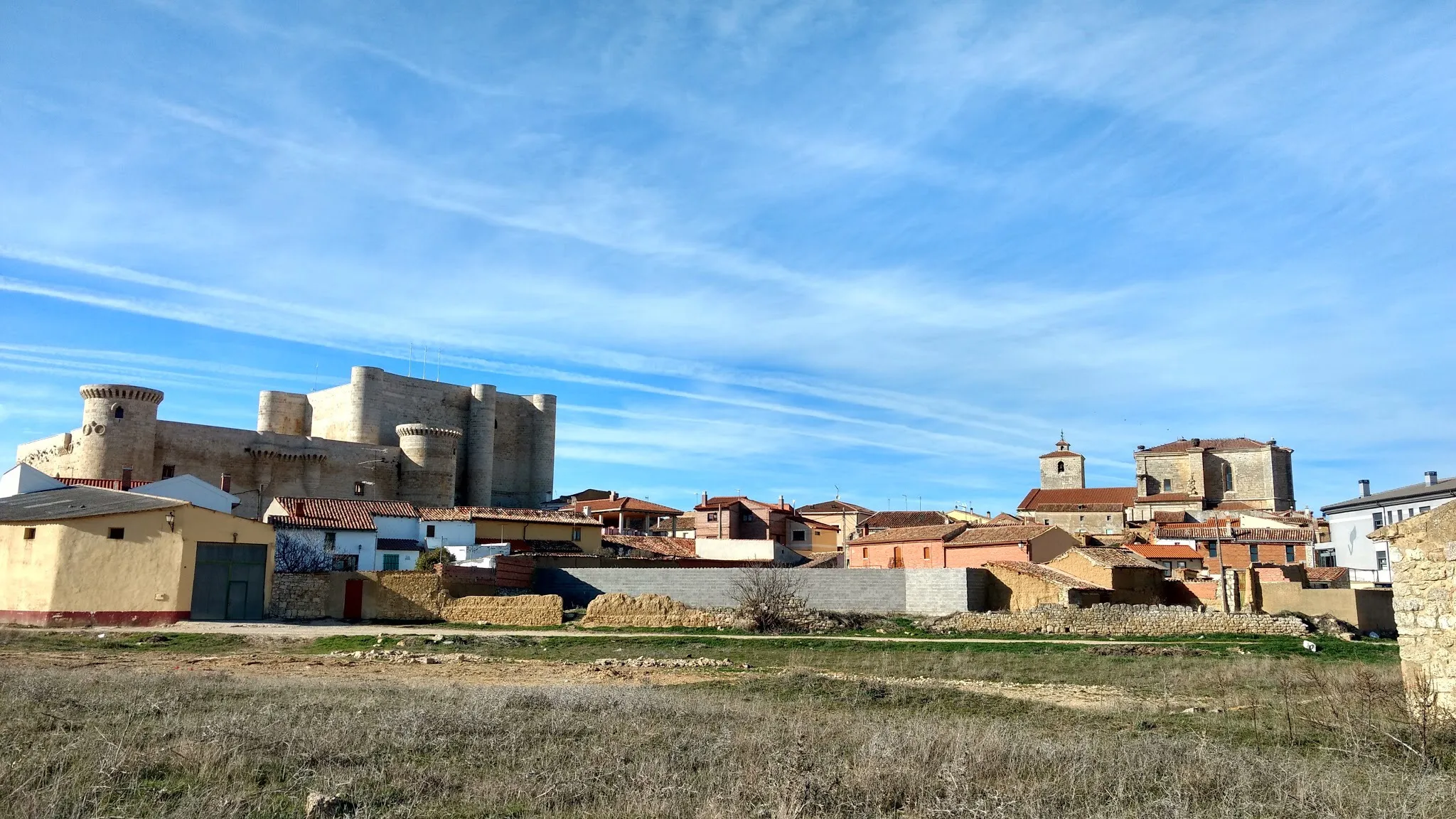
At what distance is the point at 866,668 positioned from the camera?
711 inches

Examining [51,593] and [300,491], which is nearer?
[51,593]

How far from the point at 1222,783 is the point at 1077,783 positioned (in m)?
1.03

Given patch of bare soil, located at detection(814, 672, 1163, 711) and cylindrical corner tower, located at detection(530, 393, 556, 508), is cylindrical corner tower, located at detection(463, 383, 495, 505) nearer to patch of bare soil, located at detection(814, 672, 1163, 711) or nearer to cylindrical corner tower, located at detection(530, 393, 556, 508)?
cylindrical corner tower, located at detection(530, 393, 556, 508)

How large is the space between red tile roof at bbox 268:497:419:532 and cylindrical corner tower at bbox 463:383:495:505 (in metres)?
24.8

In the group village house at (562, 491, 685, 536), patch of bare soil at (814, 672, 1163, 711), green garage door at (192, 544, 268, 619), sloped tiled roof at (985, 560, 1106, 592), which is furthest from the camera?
village house at (562, 491, 685, 536)

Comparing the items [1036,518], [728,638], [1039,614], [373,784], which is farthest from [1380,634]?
[1036,518]

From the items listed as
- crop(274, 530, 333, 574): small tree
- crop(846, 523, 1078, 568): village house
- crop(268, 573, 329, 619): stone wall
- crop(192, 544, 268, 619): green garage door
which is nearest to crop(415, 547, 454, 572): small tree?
crop(274, 530, 333, 574): small tree

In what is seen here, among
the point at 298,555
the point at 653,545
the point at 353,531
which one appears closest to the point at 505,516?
the point at 353,531

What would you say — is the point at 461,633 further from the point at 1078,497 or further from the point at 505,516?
the point at 1078,497

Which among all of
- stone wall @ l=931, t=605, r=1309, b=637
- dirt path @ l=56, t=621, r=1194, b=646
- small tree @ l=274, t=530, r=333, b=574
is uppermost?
small tree @ l=274, t=530, r=333, b=574

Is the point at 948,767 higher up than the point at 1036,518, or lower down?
lower down

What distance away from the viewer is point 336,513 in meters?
35.9

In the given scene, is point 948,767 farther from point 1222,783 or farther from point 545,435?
point 545,435

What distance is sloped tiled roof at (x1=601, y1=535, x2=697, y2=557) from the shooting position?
47719 mm
